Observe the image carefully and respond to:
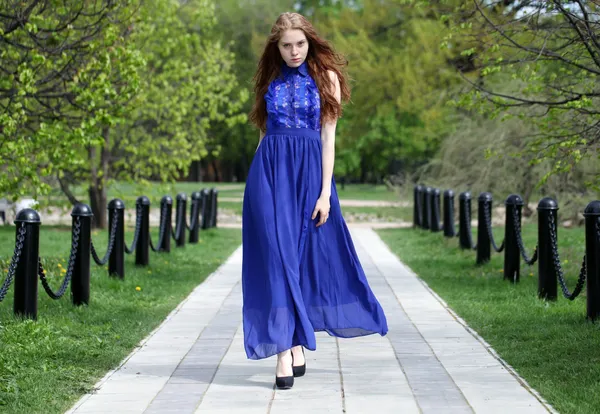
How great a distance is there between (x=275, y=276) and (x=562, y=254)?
9131 millimetres

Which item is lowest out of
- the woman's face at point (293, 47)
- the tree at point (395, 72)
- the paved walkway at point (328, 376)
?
the paved walkway at point (328, 376)

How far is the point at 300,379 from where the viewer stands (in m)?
6.28

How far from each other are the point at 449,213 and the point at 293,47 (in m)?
12.0

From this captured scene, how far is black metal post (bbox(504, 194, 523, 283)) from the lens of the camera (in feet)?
36.7

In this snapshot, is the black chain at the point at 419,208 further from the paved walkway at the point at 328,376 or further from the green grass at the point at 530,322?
the paved walkway at the point at 328,376

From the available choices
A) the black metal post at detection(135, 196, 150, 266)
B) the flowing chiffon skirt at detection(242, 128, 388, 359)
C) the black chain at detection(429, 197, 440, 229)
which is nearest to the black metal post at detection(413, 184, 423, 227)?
the black chain at detection(429, 197, 440, 229)

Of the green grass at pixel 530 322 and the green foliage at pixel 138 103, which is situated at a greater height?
the green foliage at pixel 138 103

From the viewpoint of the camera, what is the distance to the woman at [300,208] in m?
6.10

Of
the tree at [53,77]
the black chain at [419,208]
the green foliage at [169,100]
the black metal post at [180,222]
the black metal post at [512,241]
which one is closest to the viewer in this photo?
the black metal post at [512,241]

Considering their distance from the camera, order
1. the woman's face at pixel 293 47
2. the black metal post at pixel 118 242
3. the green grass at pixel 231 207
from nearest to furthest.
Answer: the woman's face at pixel 293 47
the black metal post at pixel 118 242
the green grass at pixel 231 207

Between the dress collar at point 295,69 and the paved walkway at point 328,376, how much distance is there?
1.82 meters

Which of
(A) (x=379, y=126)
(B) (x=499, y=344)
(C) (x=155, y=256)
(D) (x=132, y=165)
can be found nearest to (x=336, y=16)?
(A) (x=379, y=126)

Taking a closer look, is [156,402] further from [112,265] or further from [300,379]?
[112,265]

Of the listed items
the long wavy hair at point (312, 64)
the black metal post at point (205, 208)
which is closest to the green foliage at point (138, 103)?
the black metal post at point (205, 208)
